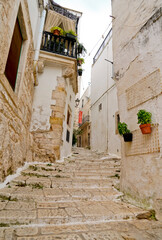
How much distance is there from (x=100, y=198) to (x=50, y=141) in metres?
2.92

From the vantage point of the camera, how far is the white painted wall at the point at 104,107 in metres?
9.01

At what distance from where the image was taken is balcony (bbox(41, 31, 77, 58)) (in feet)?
18.2

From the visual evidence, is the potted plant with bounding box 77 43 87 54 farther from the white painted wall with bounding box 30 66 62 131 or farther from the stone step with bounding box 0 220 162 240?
the stone step with bounding box 0 220 162 240

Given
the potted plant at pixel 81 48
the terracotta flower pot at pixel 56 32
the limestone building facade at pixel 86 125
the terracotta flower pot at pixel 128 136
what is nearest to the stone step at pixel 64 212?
the terracotta flower pot at pixel 128 136

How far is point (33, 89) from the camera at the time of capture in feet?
17.1

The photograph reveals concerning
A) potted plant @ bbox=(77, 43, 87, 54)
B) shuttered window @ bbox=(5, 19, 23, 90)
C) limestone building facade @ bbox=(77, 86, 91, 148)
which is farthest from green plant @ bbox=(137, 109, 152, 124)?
limestone building facade @ bbox=(77, 86, 91, 148)

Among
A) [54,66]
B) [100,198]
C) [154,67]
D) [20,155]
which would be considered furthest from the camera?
[54,66]

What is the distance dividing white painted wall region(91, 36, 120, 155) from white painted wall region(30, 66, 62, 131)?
4.49 meters

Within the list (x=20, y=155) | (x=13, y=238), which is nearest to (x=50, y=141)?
(x=20, y=155)

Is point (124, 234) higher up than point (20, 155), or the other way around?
point (20, 155)

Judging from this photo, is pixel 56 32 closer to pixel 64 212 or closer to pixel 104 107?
pixel 104 107

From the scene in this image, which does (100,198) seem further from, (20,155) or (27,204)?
(20,155)

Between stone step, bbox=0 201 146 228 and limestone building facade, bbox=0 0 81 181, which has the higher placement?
limestone building facade, bbox=0 0 81 181

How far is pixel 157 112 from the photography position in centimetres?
226
